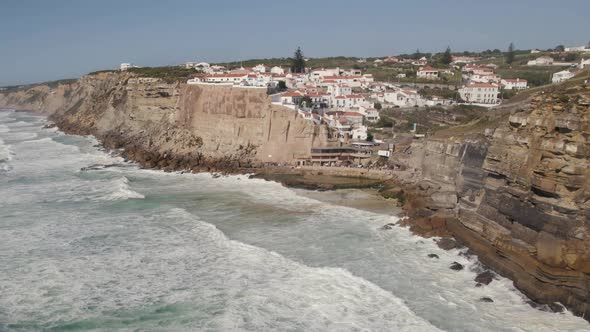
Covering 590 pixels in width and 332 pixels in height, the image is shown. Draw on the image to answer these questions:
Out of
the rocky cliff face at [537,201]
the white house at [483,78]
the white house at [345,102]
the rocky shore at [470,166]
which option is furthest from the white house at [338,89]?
the rocky cliff face at [537,201]

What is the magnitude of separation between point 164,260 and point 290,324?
6.90m

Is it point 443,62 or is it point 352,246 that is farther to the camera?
point 443,62

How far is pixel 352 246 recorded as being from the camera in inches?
771

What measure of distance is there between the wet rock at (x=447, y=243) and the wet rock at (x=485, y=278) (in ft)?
9.21

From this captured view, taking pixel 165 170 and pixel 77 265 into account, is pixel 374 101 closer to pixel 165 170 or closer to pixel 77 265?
pixel 165 170

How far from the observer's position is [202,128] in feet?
136

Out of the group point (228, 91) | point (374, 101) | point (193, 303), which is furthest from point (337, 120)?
point (193, 303)

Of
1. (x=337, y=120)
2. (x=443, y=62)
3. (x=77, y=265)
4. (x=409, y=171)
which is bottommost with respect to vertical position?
(x=77, y=265)

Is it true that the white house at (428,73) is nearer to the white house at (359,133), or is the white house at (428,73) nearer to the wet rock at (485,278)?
the white house at (359,133)

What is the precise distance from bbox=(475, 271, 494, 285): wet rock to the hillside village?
1896 centimetres

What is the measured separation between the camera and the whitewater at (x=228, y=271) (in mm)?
13852

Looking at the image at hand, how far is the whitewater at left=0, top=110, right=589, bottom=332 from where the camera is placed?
545 inches

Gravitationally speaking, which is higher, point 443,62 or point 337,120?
point 443,62

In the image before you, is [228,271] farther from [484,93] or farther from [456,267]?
[484,93]
